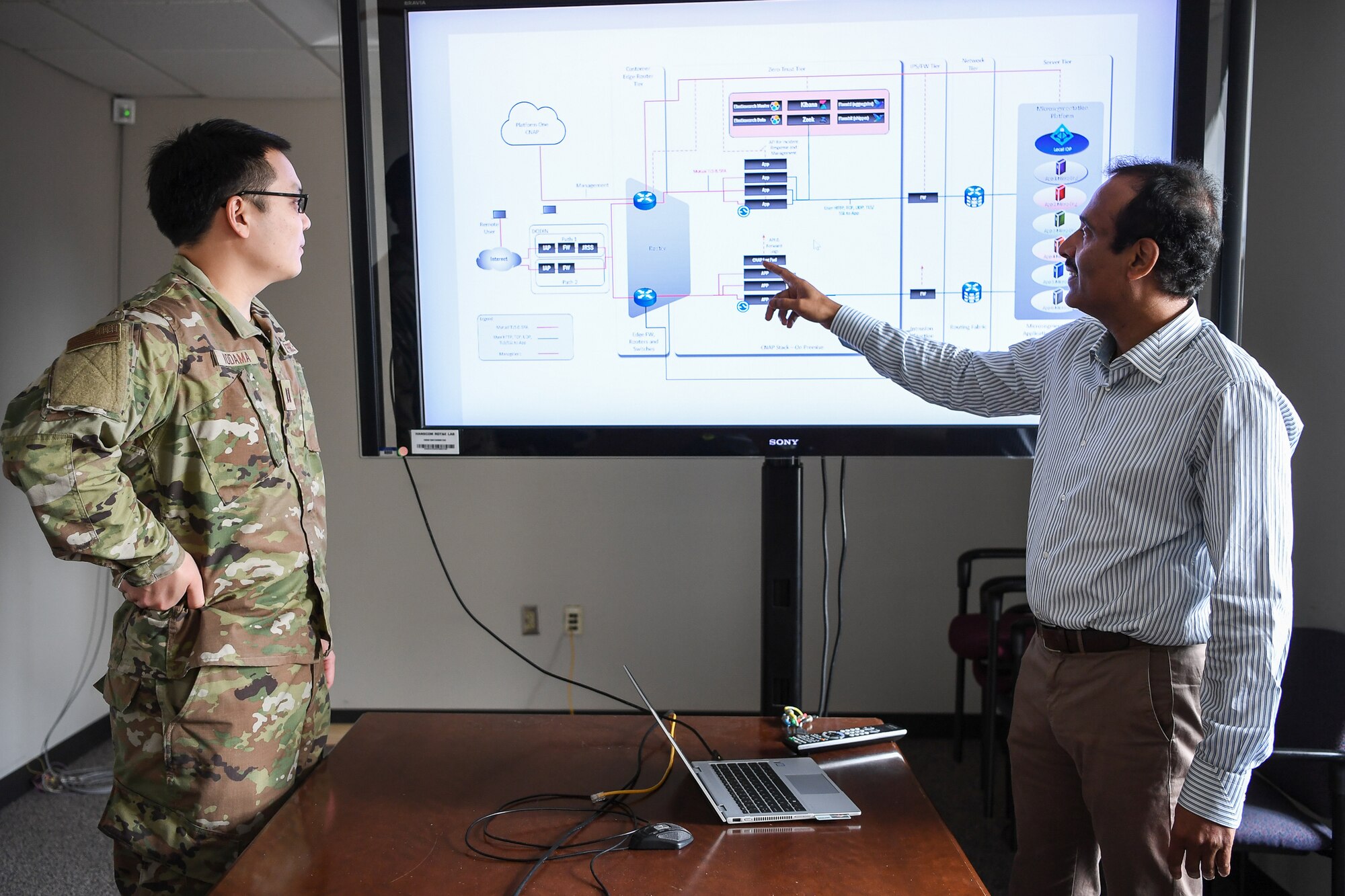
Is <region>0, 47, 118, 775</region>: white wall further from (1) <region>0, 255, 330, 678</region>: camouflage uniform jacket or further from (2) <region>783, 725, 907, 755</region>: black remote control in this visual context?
(2) <region>783, 725, 907, 755</region>: black remote control

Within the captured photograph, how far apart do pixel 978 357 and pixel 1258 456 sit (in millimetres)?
550

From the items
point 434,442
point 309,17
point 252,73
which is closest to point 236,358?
point 434,442

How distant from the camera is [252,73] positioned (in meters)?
3.25

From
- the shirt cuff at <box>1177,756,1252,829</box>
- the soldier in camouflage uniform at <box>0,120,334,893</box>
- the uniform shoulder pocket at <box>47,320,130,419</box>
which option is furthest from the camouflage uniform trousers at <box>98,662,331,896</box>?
the shirt cuff at <box>1177,756,1252,829</box>

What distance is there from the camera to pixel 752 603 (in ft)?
11.6

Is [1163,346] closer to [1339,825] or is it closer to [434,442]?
[1339,825]

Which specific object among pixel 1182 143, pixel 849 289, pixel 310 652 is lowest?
pixel 310 652

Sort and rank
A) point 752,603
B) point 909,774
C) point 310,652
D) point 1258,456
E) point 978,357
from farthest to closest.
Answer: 1. point 752,603
2. point 978,357
3. point 310,652
4. point 909,774
5. point 1258,456

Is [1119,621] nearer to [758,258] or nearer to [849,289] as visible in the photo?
[849,289]

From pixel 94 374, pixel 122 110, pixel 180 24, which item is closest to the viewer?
pixel 94 374

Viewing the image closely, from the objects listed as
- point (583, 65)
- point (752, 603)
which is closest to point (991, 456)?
point (583, 65)

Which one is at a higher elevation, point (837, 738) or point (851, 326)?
point (851, 326)

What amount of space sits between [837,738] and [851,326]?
0.75m

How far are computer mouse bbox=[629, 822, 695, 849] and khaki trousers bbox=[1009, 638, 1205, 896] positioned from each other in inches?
27.0
